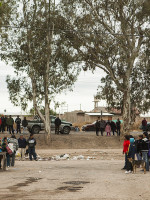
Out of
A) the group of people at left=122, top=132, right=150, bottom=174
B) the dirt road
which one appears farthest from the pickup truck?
the dirt road

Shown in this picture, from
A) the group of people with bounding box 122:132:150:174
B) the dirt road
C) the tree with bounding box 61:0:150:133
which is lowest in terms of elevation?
the dirt road

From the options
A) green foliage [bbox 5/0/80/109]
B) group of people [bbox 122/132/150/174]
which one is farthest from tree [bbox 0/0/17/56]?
group of people [bbox 122/132/150/174]

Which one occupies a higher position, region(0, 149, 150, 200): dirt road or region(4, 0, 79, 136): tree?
region(4, 0, 79, 136): tree

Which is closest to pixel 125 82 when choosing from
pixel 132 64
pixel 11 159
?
pixel 132 64

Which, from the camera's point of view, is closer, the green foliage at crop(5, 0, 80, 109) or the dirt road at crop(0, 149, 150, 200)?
the dirt road at crop(0, 149, 150, 200)

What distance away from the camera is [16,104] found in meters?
44.3

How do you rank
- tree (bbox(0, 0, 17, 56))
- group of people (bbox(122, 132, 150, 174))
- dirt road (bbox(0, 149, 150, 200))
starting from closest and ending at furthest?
dirt road (bbox(0, 149, 150, 200))
group of people (bbox(122, 132, 150, 174))
tree (bbox(0, 0, 17, 56))

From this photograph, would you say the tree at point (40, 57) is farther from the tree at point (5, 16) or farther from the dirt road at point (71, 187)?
the dirt road at point (71, 187)

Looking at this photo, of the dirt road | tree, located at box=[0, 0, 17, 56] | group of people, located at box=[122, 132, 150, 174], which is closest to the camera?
the dirt road

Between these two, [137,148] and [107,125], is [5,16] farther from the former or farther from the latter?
[137,148]

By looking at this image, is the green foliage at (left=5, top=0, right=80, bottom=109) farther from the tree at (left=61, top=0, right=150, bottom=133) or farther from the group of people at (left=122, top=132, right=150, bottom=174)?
the group of people at (left=122, top=132, right=150, bottom=174)

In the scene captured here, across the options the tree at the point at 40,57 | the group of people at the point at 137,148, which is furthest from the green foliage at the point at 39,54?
the group of people at the point at 137,148

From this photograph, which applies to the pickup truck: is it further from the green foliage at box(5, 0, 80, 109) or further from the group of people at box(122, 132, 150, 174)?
the group of people at box(122, 132, 150, 174)

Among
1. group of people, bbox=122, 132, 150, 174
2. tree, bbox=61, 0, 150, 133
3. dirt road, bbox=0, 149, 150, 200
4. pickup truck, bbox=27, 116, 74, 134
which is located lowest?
dirt road, bbox=0, 149, 150, 200
